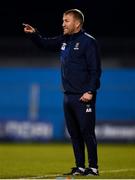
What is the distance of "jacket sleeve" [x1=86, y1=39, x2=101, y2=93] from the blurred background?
10055 millimetres

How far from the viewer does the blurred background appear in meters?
20.3

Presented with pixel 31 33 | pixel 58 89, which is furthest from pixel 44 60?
pixel 31 33

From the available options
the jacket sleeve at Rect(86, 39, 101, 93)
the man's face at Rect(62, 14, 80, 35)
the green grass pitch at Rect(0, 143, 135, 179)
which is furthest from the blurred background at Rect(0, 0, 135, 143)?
the jacket sleeve at Rect(86, 39, 101, 93)

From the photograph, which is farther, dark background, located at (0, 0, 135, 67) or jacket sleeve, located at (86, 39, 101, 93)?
dark background, located at (0, 0, 135, 67)

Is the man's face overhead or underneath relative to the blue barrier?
overhead

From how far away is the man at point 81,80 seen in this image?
8789 millimetres

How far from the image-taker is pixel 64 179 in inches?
315

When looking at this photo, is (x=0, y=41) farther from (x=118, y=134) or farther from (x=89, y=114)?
(x=89, y=114)

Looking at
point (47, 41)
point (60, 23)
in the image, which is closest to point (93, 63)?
point (47, 41)

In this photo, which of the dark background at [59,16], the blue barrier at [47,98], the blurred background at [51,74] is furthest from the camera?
the dark background at [59,16]

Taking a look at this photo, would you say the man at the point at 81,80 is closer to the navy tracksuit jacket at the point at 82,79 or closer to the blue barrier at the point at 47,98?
the navy tracksuit jacket at the point at 82,79

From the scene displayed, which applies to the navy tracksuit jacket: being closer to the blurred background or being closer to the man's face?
the man's face

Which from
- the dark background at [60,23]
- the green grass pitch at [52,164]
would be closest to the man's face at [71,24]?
the green grass pitch at [52,164]

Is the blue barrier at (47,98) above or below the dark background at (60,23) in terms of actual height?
below
